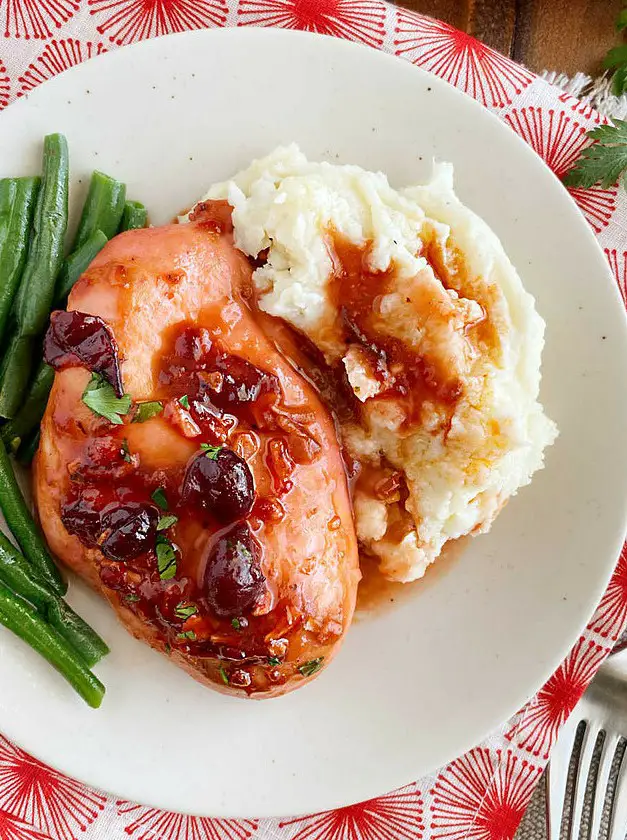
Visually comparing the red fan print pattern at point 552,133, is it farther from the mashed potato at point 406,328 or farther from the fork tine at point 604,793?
the fork tine at point 604,793

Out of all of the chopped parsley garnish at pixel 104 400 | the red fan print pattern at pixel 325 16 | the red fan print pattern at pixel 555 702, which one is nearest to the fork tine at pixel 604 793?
the red fan print pattern at pixel 555 702

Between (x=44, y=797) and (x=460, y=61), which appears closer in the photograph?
(x=44, y=797)

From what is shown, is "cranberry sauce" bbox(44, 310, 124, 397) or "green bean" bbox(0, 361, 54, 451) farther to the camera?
"green bean" bbox(0, 361, 54, 451)

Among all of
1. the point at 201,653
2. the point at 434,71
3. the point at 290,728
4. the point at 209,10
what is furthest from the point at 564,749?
the point at 209,10

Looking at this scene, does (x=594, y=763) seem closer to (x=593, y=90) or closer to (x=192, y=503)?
(x=192, y=503)

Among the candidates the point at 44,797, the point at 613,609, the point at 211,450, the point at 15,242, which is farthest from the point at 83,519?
the point at 613,609

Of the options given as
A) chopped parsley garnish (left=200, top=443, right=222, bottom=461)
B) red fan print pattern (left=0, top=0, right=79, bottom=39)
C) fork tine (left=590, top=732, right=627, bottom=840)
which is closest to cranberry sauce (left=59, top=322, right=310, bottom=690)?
chopped parsley garnish (left=200, top=443, right=222, bottom=461)

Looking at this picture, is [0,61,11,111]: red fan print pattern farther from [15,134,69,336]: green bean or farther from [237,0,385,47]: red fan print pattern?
[237,0,385,47]: red fan print pattern
